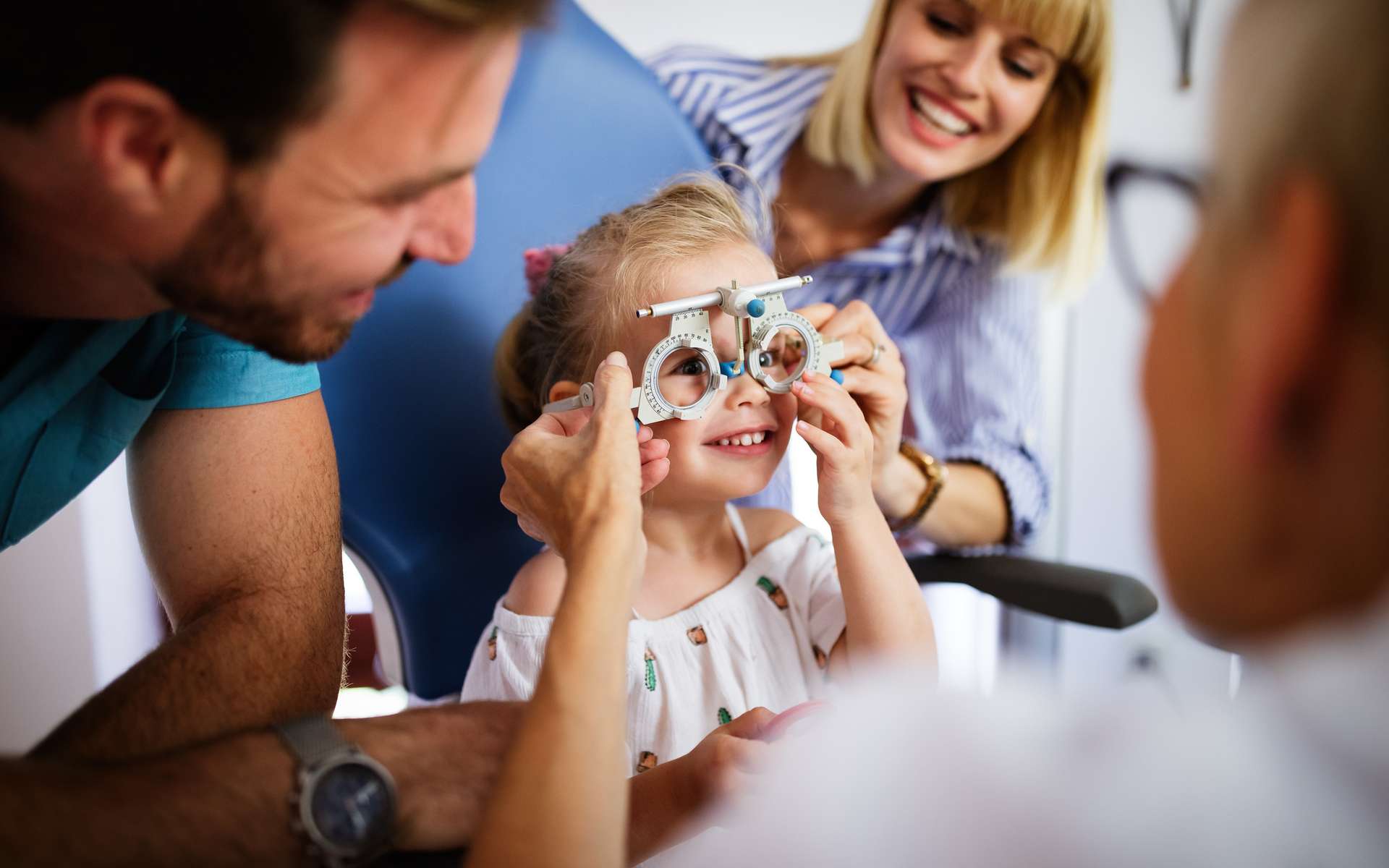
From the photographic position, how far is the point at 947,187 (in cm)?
172

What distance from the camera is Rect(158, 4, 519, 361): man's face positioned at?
69cm

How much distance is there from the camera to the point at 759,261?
1.20 meters

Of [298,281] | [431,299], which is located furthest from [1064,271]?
[298,281]

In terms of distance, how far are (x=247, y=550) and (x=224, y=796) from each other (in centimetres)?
34

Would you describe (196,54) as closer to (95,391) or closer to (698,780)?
(95,391)

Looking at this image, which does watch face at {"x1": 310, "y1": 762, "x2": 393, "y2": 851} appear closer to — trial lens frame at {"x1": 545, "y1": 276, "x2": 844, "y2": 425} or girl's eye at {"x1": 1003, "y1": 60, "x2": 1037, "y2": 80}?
trial lens frame at {"x1": 545, "y1": 276, "x2": 844, "y2": 425}

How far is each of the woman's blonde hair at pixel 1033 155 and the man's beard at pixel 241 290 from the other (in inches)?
41.2

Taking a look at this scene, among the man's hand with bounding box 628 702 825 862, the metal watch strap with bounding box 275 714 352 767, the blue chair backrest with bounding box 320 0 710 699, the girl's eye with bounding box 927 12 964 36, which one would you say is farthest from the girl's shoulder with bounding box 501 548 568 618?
→ the girl's eye with bounding box 927 12 964 36

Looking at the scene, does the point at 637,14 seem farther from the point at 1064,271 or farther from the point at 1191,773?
the point at 1191,773

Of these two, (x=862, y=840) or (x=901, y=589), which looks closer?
(x=862, y=840)

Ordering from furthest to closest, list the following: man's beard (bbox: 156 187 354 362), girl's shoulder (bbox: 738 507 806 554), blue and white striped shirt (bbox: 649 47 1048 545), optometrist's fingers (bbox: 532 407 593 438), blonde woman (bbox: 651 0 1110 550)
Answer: blue and white striped shirt (bbox: 649 47 1048 545), blonde woman (bbox: 651 0 1110 550), girl's shoulder (bbox: 738 507 806 554), optometrist's fingers (bbox: 532 407 593 438), man's beard (bbox: 156 187 354 362)

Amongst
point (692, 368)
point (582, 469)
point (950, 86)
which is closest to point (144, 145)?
point (582, 469)

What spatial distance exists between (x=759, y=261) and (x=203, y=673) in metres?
0.73

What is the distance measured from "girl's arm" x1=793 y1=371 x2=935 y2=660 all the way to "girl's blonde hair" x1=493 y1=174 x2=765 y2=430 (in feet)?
0.74
